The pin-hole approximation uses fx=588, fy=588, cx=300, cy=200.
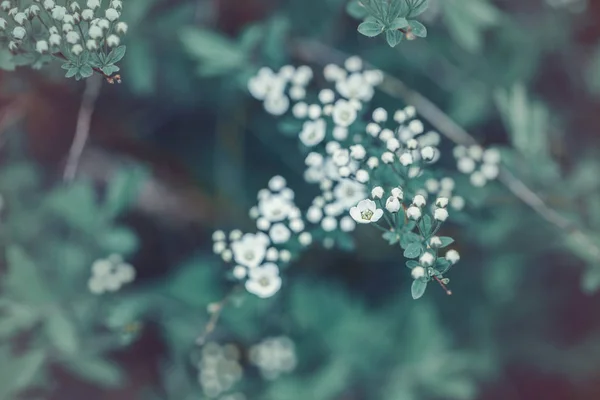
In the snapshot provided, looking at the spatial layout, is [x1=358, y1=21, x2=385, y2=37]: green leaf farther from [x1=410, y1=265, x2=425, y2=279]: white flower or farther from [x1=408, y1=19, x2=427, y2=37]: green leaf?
[x1=410, y1=265, x2=425, y2=279]: white flower

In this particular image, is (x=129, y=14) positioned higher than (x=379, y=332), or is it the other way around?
(x=129, y=14)

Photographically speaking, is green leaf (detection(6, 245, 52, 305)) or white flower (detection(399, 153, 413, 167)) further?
green leaf (detection(6, 245, 52, 305))

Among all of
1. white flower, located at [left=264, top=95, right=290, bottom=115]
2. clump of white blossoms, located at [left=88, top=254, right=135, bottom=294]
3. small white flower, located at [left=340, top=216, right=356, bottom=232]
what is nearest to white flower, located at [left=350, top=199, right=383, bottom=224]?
small white flower, located at [left=340, top=216, right=356, bottom=232]

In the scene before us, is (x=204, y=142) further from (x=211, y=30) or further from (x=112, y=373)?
(x=112, y=373)

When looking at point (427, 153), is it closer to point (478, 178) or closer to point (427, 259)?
point (427, 259)

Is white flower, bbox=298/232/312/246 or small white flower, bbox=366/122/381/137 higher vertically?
small white flower, bbox=366/122/381/137

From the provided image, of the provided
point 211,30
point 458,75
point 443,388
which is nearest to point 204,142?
point 211,30
